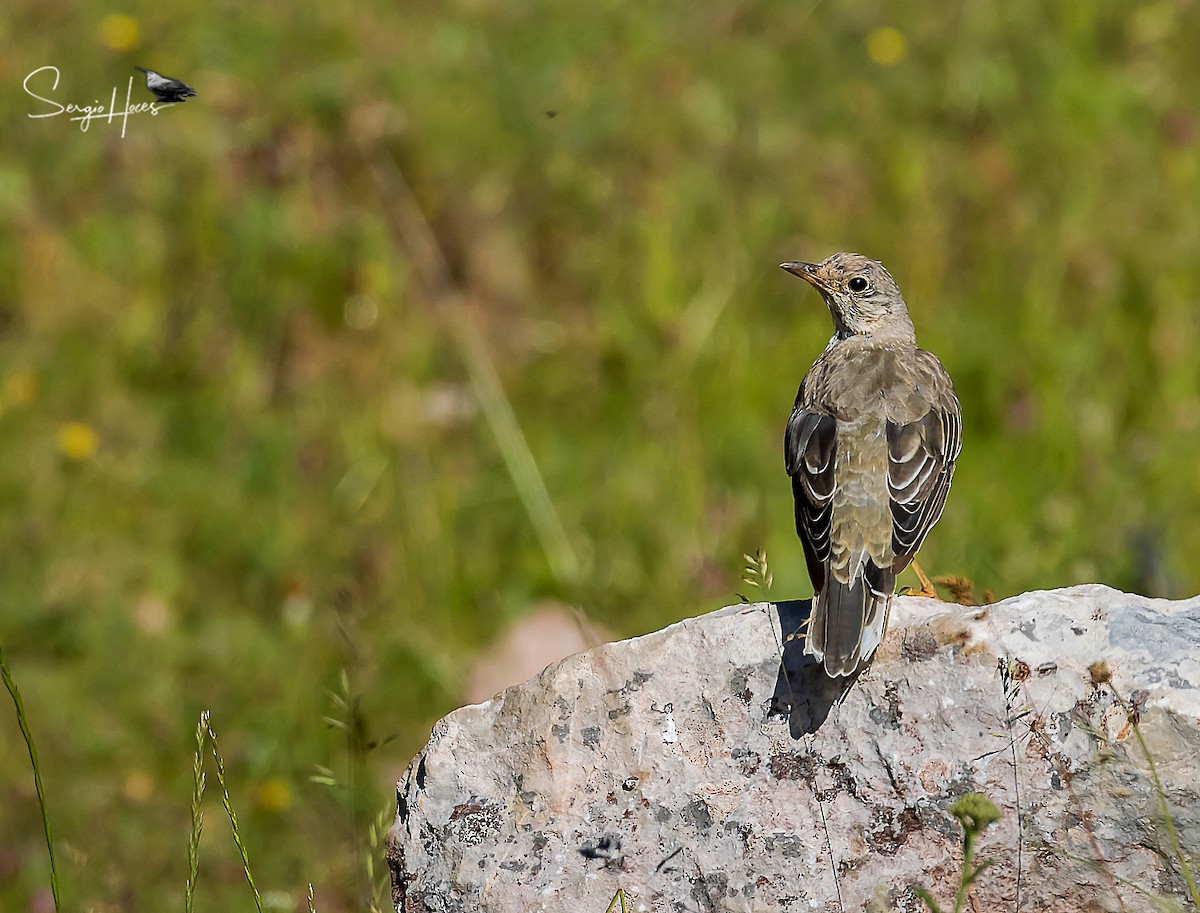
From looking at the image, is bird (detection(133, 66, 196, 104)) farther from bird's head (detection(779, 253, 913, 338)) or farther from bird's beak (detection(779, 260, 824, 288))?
bird's head (detection(779, 253, 913, 338))

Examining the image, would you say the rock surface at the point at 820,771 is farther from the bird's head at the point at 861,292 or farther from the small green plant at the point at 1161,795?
the bird's head at the point at 861,292

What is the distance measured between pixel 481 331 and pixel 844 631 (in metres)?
6.36

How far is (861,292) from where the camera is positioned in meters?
6.70

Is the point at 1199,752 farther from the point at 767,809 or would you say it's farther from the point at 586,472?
the point at 586,472

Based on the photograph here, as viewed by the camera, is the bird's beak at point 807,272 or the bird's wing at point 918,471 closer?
the bird's wing at point 918,471

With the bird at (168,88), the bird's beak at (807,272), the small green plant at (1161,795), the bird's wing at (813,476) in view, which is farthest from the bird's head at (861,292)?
the bird at (168,88)

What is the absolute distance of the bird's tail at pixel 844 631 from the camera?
4.25m

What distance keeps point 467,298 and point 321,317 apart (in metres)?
0.96

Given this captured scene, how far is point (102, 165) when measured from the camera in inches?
412

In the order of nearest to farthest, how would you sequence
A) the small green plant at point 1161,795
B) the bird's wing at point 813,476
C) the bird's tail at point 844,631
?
the small green plant at point 1161,795
the bird's tail at point 844,631
the bird's wing at point 813,476

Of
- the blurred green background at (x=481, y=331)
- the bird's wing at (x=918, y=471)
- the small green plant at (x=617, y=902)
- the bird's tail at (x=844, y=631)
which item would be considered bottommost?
the blurred green background at (x=481, y=331)

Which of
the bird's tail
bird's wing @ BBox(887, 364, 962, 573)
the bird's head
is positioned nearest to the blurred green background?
the bird's head

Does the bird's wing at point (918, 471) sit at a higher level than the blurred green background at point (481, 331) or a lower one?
higher

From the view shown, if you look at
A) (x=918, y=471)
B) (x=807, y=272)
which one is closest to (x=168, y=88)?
(x=807, y=272)
